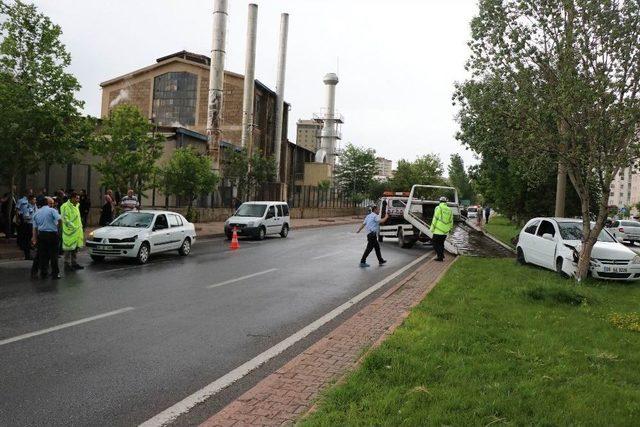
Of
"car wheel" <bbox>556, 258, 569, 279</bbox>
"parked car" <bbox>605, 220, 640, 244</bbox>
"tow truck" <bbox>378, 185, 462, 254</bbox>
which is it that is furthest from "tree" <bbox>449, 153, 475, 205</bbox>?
"car wheel" <bbox>556, 258, 569, 279</bbox>

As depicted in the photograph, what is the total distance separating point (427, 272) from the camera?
13906 mm

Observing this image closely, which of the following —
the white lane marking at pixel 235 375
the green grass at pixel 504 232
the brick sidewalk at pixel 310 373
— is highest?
the green grass at pixel 504 232

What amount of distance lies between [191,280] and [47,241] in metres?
2.99

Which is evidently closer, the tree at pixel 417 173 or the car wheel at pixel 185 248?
the car wheel at pixel 185 248

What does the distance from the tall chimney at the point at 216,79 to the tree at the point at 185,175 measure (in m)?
8.83

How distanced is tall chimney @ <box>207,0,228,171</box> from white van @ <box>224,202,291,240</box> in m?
10.1

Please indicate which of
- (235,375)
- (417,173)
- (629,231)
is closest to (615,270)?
(235,375)

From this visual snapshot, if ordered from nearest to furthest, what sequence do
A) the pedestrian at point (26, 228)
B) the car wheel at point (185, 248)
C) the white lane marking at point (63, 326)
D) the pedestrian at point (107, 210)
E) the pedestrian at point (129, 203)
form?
the white lane marking at point (63, 326) → the pedestrian at point (26, 228) → the car wheel at point (185, 248) → the pedestrian at point (129, 203) → the pedestrian at point (107, 210)

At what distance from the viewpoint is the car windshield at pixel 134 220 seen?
15723 millimetres

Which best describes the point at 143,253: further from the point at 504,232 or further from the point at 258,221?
the point at 504,232

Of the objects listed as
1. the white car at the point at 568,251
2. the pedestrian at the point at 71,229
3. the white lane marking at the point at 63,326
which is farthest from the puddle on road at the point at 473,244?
the white lane marking at the point at 63,326

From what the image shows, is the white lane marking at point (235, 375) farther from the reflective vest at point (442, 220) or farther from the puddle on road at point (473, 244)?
the puddle on road at point (473, 244)

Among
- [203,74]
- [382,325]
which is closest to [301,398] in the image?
[382,325]

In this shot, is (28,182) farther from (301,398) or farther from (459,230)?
(301,398)
